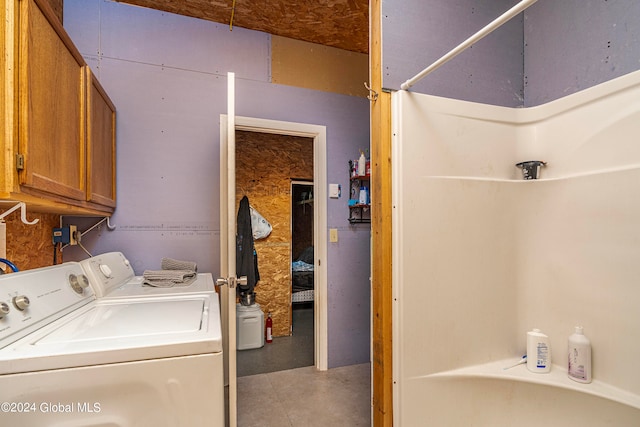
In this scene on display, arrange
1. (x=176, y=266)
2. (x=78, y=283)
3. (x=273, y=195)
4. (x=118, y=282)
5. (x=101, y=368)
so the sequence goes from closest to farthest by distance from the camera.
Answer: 1. (x=101, y=368)
2. (x=78, y=283)
3. (x=118, y=282)
4. (x=176, y=266)
5. (x=273, y=195)

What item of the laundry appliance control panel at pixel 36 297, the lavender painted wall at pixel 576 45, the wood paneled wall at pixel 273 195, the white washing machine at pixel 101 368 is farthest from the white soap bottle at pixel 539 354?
the wood paneled wall at pixel 273 195

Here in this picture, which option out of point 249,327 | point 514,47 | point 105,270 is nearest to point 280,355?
point 249,327

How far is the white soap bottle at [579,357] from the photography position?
1524 millimetres

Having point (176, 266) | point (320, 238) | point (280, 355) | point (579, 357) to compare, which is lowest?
point (280, 355)

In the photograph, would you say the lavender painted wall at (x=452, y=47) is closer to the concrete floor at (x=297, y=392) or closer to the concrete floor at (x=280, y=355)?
the concrete floor at (x=297, y=392)

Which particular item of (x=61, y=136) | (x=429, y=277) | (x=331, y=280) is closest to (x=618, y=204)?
(x=429, y=277)

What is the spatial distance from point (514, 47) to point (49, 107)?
2.37m

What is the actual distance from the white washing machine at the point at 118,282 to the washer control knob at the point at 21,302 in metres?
0.49

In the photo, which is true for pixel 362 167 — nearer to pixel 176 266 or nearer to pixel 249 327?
pixel 176 266

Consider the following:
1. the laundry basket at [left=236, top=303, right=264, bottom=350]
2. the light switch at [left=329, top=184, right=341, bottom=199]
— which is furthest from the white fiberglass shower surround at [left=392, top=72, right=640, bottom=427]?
the laundry basket at [left=236, top=303, right=264, bottom=350]

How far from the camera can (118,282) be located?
1.78 meters

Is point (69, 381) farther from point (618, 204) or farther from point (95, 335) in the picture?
point (618, 204)

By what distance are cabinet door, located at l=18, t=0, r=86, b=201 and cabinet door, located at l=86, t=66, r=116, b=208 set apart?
0.29 feet

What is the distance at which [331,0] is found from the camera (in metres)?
2.24
